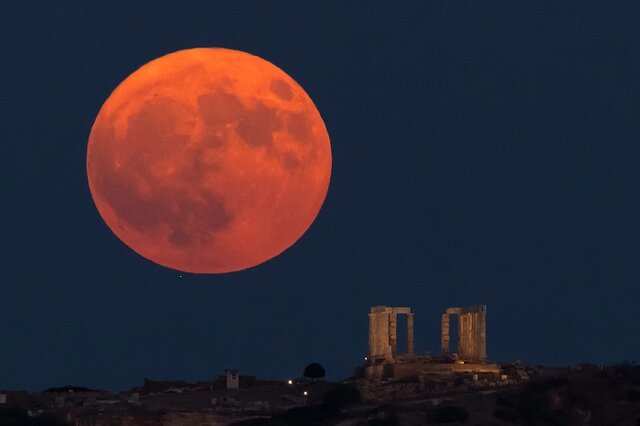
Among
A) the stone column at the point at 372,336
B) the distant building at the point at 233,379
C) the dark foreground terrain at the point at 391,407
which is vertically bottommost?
the dark foreground terrain at the point at 391,407

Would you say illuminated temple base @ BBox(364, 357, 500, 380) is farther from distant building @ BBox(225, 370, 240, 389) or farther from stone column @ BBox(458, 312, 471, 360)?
distant building @ BBox(225, 370, 240, 389)

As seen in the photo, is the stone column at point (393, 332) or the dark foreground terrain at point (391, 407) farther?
the stone column at point (393, 332)

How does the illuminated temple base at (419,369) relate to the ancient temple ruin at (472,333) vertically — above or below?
below

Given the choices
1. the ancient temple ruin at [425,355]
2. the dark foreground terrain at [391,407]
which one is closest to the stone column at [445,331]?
the ancient temple ruin at [425,355]

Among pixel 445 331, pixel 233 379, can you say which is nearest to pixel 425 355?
pixel 445 331

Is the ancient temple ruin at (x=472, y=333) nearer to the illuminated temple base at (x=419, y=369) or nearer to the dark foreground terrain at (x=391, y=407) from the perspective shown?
the illuminated temple base at (x=419, y=369)

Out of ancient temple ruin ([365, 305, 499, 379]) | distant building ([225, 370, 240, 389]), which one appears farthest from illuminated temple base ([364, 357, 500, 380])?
distant building ([225, 370, 240, 389])

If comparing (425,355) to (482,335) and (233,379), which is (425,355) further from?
(233,379)
